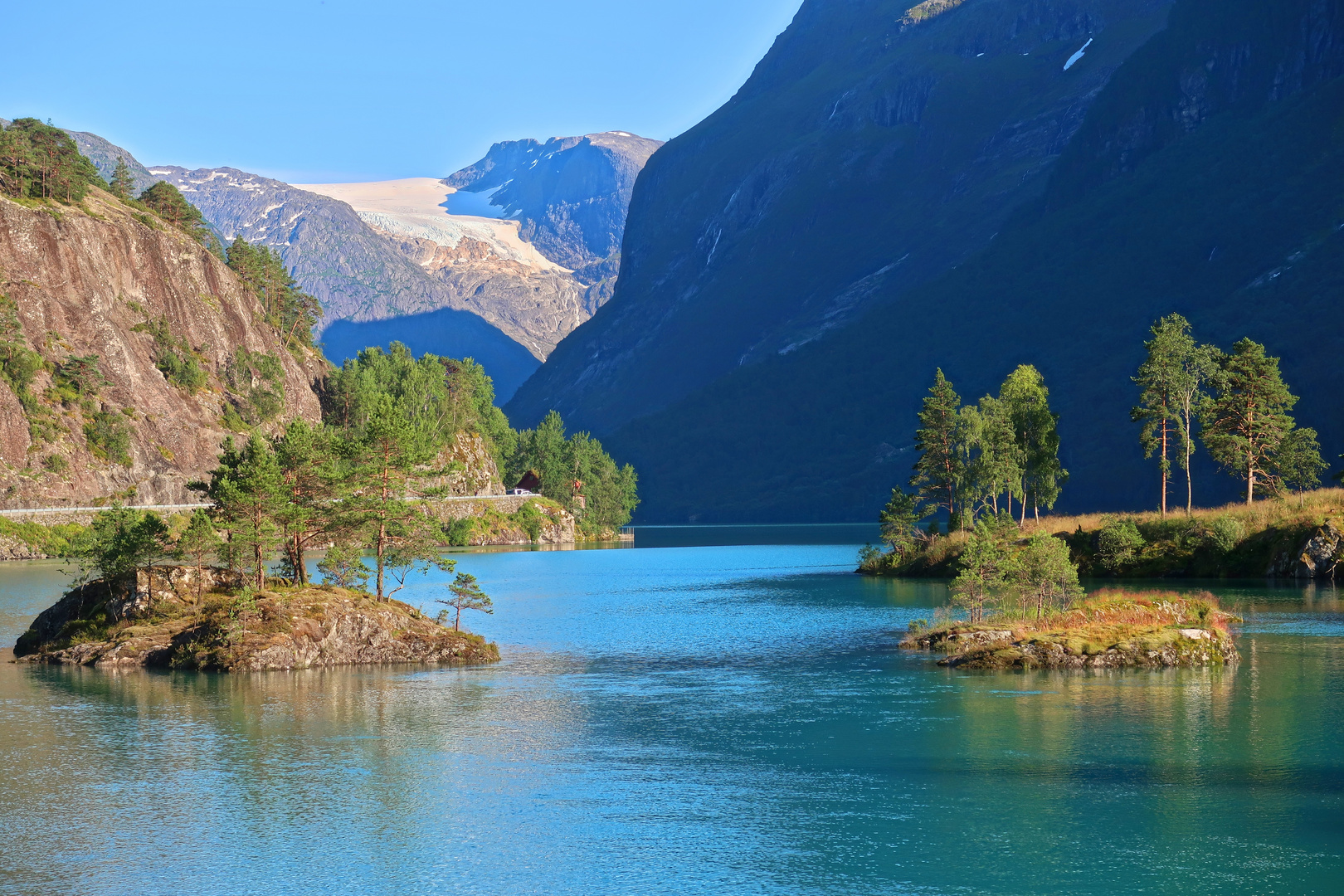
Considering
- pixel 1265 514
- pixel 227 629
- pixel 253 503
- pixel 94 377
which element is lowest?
pixel 227 629

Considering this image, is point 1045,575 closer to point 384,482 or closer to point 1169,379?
point 384,482

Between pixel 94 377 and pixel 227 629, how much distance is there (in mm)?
126432

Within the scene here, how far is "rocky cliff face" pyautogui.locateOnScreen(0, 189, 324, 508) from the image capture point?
158 metres

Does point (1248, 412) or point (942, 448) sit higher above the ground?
point (1248, 412)

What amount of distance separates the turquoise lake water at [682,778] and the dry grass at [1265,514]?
149 ft

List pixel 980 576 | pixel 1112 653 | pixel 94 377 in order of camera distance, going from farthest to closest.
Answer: pixel 94 377
pixel 980 576
pixel 1112 653

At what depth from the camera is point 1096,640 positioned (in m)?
62.8

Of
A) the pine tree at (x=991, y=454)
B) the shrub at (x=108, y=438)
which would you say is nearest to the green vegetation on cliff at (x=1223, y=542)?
the pine tree at (x=991, y=454)

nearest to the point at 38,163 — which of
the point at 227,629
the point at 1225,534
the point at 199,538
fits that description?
the point at 199,538

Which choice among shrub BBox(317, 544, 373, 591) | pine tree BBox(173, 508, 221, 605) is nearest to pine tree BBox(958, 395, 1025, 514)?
shrub BBox(317, 544, 373, 591)

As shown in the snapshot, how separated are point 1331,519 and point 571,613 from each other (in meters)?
66.3

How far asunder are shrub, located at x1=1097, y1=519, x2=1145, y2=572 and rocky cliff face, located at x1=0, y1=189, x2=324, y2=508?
121 meters

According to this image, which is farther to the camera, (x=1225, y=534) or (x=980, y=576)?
(x=1225, y=534)

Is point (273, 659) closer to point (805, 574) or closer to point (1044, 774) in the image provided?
point (1044, 774)
